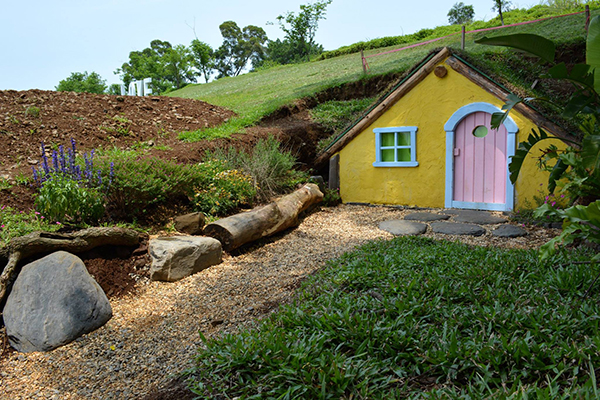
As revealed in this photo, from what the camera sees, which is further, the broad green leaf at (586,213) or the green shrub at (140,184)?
the green shrub at (140,184)

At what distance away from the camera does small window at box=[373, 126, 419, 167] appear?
840 centimetres

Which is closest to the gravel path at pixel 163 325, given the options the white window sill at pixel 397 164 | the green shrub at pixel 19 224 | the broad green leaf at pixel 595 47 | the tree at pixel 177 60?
the green shrub at pixel 19 224

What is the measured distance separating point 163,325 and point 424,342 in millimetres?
2406

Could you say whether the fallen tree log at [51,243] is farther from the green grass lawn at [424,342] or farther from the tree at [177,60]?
the tree at [177,60]

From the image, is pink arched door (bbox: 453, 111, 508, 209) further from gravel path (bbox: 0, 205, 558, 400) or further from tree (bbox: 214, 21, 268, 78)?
tree (bbox: 214, 21, 268, 78)

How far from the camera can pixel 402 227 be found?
6719mm

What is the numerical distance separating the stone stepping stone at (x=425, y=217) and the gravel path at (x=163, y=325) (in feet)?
4.50

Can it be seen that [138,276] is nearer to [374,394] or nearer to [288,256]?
[288,256]

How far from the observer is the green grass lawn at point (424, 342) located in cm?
207

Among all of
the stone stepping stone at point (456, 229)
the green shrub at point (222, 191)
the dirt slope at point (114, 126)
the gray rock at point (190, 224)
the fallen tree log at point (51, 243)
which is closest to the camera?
the fallen tree log at point (51, 243)

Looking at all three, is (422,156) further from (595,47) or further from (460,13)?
(460,13)

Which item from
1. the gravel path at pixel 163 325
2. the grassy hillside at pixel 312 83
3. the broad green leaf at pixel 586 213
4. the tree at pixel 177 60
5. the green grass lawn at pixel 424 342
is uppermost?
the tree at pixel 177 60

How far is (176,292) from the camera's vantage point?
438 cm

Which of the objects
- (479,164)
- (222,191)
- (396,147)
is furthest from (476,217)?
(222,191)
